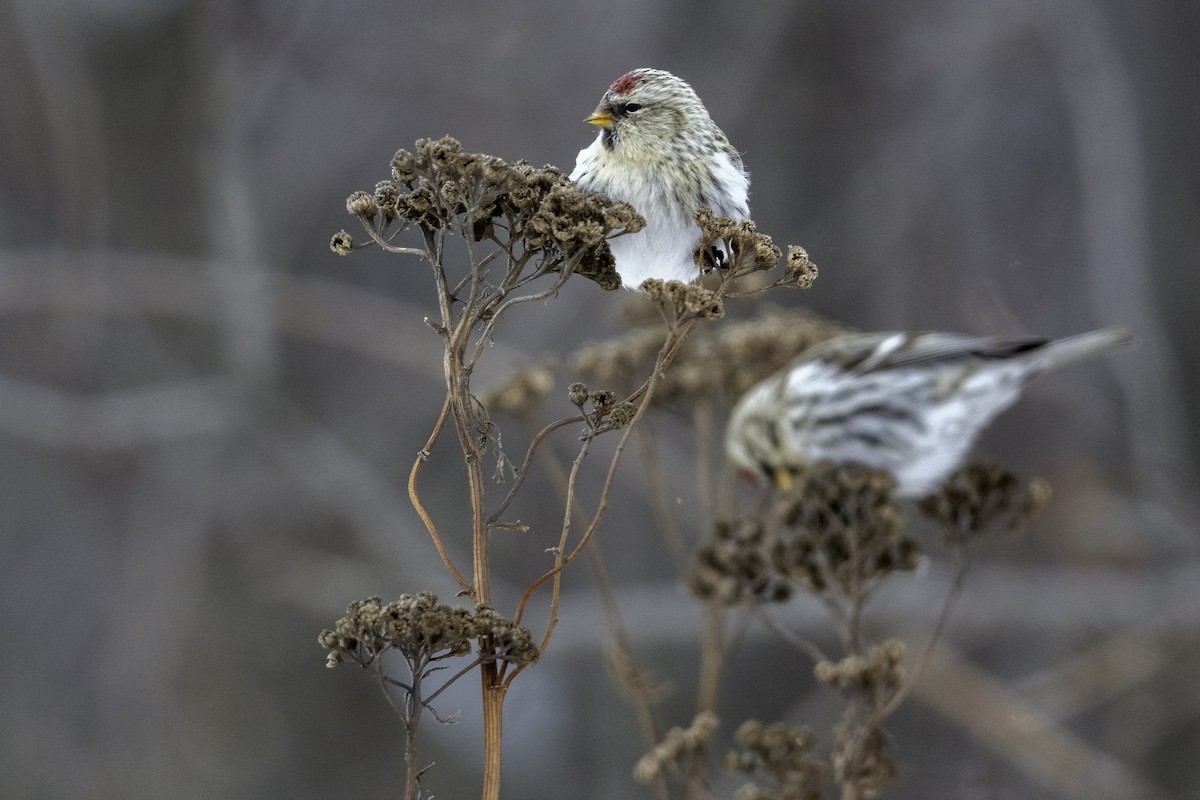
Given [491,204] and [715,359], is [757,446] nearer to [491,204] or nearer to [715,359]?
[715,359]

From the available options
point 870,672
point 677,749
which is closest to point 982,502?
point 870,672

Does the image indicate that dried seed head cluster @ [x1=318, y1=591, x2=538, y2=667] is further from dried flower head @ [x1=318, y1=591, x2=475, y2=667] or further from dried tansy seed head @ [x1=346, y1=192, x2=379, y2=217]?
dried tansy seed head @ [x1=346, y1=192, x2=379, y2=217]

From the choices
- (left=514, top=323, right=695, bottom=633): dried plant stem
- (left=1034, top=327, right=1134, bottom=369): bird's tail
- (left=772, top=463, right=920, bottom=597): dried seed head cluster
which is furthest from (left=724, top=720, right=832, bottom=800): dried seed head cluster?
(left=1034, top=327, right=1134, bottom=369): bird's tail

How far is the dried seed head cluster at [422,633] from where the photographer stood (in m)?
0.77

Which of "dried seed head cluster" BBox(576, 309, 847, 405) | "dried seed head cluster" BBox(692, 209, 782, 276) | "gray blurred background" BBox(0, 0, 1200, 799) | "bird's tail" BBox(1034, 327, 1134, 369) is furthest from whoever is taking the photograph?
"gray blurred background" BBox(0, 0, 1200, 799)

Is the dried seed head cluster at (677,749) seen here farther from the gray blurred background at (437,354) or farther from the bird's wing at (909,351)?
the gray blurred background at (437,354)

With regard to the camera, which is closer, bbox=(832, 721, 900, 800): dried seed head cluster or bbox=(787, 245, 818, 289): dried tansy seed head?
bbox=(787, 245, 818, 289): dried tansy seed head

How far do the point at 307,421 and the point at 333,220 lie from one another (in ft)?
2.41

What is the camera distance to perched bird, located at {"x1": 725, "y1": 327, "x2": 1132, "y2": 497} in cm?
180

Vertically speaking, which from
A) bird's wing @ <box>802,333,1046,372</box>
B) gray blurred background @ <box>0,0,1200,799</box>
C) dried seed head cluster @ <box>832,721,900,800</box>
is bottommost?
dried seed head cluster @ <box>832,721,900,800</box>

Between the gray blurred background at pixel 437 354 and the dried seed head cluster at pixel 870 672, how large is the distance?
4.36 feet

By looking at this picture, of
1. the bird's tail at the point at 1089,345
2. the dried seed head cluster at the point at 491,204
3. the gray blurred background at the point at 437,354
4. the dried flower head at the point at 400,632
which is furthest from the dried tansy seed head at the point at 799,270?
the gray blurred background at the point at 437,354

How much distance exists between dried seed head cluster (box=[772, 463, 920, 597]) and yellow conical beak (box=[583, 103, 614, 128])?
19.1 inches

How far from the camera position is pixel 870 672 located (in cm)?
113
